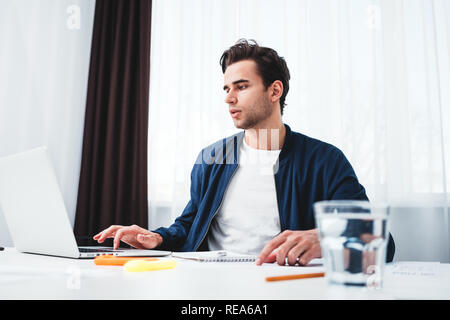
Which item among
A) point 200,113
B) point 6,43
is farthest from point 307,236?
point 6,43

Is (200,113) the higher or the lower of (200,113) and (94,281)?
the higher

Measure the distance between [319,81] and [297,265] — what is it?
1.61 meters

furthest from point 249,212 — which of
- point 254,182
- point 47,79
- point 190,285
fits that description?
point 47,79

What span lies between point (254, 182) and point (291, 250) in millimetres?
714

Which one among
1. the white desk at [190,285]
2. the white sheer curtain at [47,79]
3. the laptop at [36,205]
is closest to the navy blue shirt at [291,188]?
the laptop at [36,205]

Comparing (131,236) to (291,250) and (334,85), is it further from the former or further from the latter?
(334,85)

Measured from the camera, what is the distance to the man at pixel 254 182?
50.8 inches

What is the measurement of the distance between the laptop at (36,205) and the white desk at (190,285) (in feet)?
0.37

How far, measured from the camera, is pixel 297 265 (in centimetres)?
73

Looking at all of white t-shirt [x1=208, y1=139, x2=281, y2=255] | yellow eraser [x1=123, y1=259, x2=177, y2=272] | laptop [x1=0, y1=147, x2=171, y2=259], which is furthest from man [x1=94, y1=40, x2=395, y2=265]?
yellow eraser [x1=123, y1=259, x2=177, y2=272]

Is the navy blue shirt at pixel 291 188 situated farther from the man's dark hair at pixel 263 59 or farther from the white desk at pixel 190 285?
the white desk at pixel 190 285

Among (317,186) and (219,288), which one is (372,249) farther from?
(317,186)

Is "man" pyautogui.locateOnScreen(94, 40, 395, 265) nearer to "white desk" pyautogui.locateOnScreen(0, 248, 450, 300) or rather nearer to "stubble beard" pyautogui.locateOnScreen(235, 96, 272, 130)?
"stubble beard" pyautogui.locateOnScreen(235, 96, 272, 130)

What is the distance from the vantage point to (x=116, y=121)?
2482 millimetres
